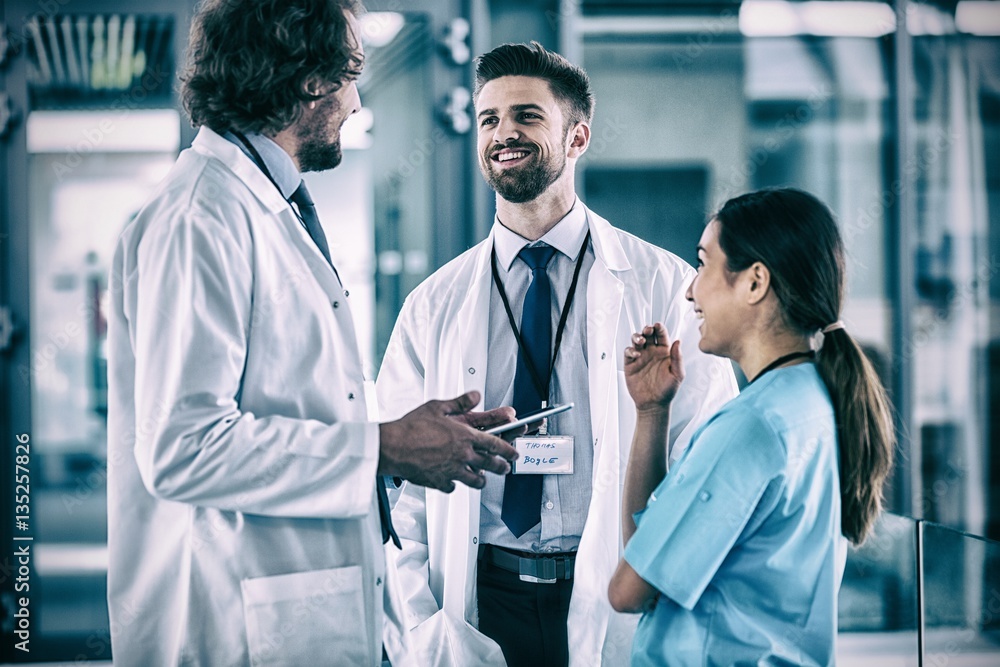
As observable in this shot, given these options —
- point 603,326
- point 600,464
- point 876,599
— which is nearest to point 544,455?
point 600,464

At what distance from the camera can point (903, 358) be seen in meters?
3.63

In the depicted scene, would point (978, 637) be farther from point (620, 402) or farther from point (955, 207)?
point (955, 207)

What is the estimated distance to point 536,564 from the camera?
1.91 metres

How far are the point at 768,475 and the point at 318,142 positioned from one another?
3.34ft

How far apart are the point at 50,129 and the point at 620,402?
2768mm

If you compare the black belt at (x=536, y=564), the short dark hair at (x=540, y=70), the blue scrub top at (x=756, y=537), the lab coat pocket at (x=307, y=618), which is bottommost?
the black belt at (x=536, y=564)

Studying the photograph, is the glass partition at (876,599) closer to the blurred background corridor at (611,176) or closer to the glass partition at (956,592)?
the blurred background corridor at (611,176)

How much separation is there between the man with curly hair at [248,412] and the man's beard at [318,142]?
0.02 m

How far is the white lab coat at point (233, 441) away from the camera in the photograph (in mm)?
1226

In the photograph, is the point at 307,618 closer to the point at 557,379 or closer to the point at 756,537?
the point at 756,537

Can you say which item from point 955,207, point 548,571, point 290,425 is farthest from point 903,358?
point 290,425

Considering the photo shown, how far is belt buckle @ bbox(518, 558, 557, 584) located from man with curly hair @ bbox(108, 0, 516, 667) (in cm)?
51

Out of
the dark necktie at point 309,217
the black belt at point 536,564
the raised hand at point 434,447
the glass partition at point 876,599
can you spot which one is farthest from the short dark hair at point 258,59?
the glass partition at point 876,599

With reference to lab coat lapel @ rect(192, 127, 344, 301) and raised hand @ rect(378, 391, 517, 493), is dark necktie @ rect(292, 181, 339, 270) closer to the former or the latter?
lab coat lapel @ rect(192, 127, 344, 301)
